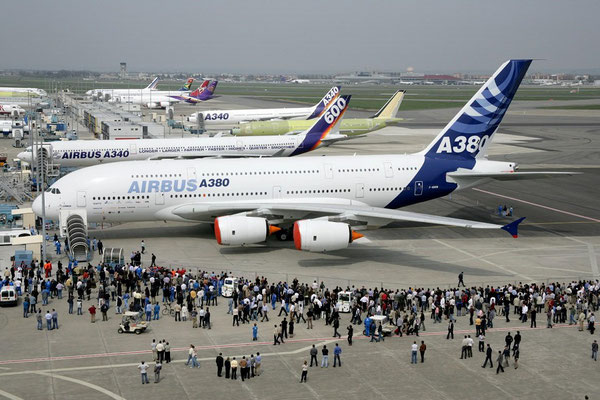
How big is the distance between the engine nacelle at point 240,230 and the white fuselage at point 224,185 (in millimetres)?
2737

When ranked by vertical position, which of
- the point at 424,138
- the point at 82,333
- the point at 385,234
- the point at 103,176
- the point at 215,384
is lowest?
the point at 215,384

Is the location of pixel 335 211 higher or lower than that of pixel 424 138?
lower

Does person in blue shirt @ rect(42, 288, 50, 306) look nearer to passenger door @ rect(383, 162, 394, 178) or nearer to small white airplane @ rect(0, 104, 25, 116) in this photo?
passenger door @ rect(383, 162, 394, 178)

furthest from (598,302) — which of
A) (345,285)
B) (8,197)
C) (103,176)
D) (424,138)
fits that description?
(424,138)

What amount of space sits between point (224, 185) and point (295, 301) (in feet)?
50.0

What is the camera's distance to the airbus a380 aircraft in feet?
141

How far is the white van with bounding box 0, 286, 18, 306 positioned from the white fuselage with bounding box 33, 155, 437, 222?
11790 millimetres

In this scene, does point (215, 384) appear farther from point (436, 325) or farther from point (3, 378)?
point (436, 325)

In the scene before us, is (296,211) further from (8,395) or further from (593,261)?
(8,395)

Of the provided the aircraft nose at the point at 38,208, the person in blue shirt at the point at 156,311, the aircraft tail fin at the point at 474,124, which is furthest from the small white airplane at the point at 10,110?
the person in blue shirt at the point at 156,311

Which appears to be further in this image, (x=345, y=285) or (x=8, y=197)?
(x=8, y=197)

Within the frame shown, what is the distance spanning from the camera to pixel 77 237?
1636 inches

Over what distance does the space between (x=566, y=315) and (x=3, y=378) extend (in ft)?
81.8

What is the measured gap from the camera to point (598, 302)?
1374 inches
